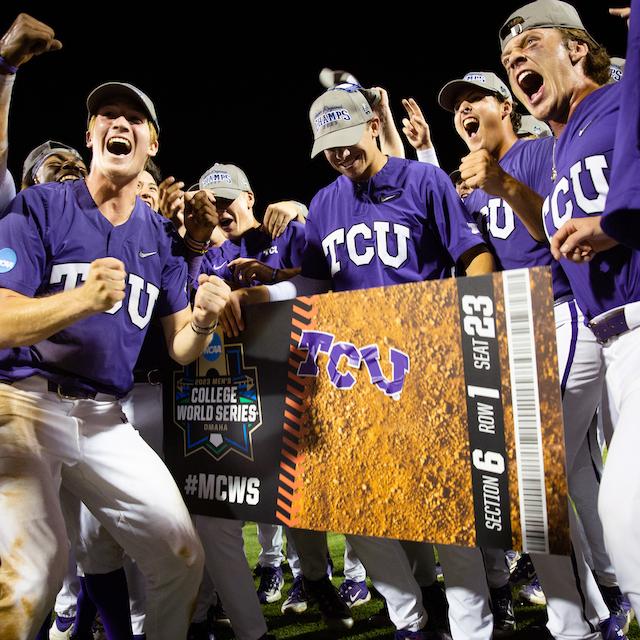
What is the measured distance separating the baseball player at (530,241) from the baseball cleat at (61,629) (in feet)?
6.86

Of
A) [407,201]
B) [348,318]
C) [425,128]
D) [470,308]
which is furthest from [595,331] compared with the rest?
[425,128]

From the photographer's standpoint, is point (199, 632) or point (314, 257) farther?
point (314, 257)

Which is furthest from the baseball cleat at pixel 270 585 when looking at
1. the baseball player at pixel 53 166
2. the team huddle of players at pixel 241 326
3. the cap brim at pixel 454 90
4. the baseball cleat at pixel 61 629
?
the cap brim at pixel 454 90

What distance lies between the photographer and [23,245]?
7.05 feet

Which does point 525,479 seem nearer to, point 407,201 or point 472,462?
point 472,462

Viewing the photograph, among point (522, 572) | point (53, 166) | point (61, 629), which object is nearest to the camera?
point (61, 629)

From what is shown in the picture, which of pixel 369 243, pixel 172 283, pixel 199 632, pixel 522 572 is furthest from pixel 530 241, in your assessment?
pixel 199 632

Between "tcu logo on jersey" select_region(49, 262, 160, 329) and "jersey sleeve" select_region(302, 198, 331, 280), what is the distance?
2.22 ft

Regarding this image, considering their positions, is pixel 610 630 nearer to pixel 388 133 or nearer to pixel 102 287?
pixel 102 287

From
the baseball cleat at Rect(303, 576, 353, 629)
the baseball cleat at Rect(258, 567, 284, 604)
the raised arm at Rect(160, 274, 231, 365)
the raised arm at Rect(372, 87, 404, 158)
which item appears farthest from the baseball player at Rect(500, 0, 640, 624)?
the baseball cleat at Rect(258, 567, 284, 604)

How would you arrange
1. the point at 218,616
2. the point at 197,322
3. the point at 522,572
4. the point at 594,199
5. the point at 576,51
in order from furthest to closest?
the point at 522,572, the point at 218,616, the point at 197,322, the point at 576,51, the point at 594,199

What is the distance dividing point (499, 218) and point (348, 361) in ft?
3.53

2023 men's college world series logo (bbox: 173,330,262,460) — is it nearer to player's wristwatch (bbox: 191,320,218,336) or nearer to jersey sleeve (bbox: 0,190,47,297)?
player's wristwatch (bbox: 191,320,218,336)

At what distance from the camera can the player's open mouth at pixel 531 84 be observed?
7.00ft
